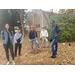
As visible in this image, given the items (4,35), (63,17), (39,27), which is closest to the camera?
(4,35)

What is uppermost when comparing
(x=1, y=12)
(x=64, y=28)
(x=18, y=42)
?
(x=1, y=12)

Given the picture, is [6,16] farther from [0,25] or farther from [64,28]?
[64,28]

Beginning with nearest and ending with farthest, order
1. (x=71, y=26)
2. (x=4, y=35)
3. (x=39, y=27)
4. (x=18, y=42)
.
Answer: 1. (x=4, y=35)
2. (x=18, y=42)
3. (x=71, y=26)
4. (x=39, y=27)

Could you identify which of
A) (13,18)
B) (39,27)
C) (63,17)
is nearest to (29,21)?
(39,27)

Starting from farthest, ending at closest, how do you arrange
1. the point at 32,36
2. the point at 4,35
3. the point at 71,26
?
the point at 71,26 → the point at 32,36 → the point at 4,35

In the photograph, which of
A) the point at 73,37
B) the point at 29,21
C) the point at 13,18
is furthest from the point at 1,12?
the point at 73,37

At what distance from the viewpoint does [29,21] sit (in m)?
15.0

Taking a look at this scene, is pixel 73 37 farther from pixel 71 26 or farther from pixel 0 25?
pixel 0 25

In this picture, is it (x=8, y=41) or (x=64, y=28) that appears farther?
(x=64, y=28)

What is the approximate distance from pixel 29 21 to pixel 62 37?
31.8 feet

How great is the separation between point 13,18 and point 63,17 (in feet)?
26.5

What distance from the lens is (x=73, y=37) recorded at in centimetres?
710

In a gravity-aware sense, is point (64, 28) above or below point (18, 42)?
above

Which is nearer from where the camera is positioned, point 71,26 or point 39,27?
point 71,26
